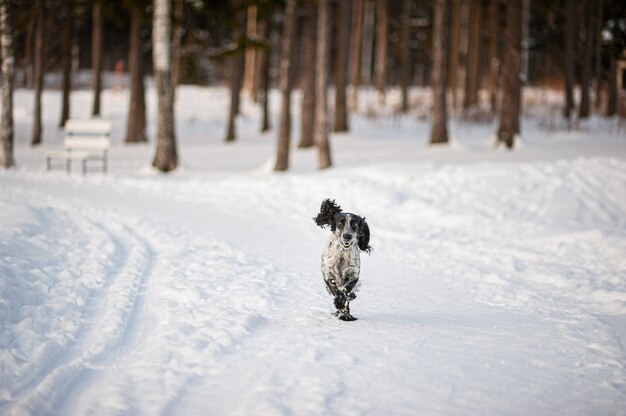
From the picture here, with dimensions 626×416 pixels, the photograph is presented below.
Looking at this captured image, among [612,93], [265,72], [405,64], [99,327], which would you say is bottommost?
[99,327]

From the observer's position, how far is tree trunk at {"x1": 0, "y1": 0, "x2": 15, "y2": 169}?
15984 millimetres

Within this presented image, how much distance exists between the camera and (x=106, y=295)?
599 cm

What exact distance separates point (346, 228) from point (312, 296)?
5.11ft

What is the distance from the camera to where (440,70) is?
59.9 ft

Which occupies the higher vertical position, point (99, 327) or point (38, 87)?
point (38, 87)

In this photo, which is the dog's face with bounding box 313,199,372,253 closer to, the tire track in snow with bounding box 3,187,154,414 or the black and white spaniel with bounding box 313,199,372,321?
the black and white spaniel with bounding box 313,199,372,321

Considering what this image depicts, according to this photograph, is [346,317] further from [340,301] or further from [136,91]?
[136,91]

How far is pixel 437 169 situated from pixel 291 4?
20.4 ft

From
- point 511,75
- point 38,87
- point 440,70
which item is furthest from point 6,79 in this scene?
point 511,75

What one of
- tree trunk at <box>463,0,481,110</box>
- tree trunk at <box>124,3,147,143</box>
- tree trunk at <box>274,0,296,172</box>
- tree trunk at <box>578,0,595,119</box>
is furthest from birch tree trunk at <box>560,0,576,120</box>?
tree trunk at <box>124,3,147,143</box>

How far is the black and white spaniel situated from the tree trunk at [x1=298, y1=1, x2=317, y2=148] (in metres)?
14.9

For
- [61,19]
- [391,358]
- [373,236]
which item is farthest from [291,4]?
[61,19]

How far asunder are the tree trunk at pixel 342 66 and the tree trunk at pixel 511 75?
6.82m

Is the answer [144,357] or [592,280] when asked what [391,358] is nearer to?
[144,357]
